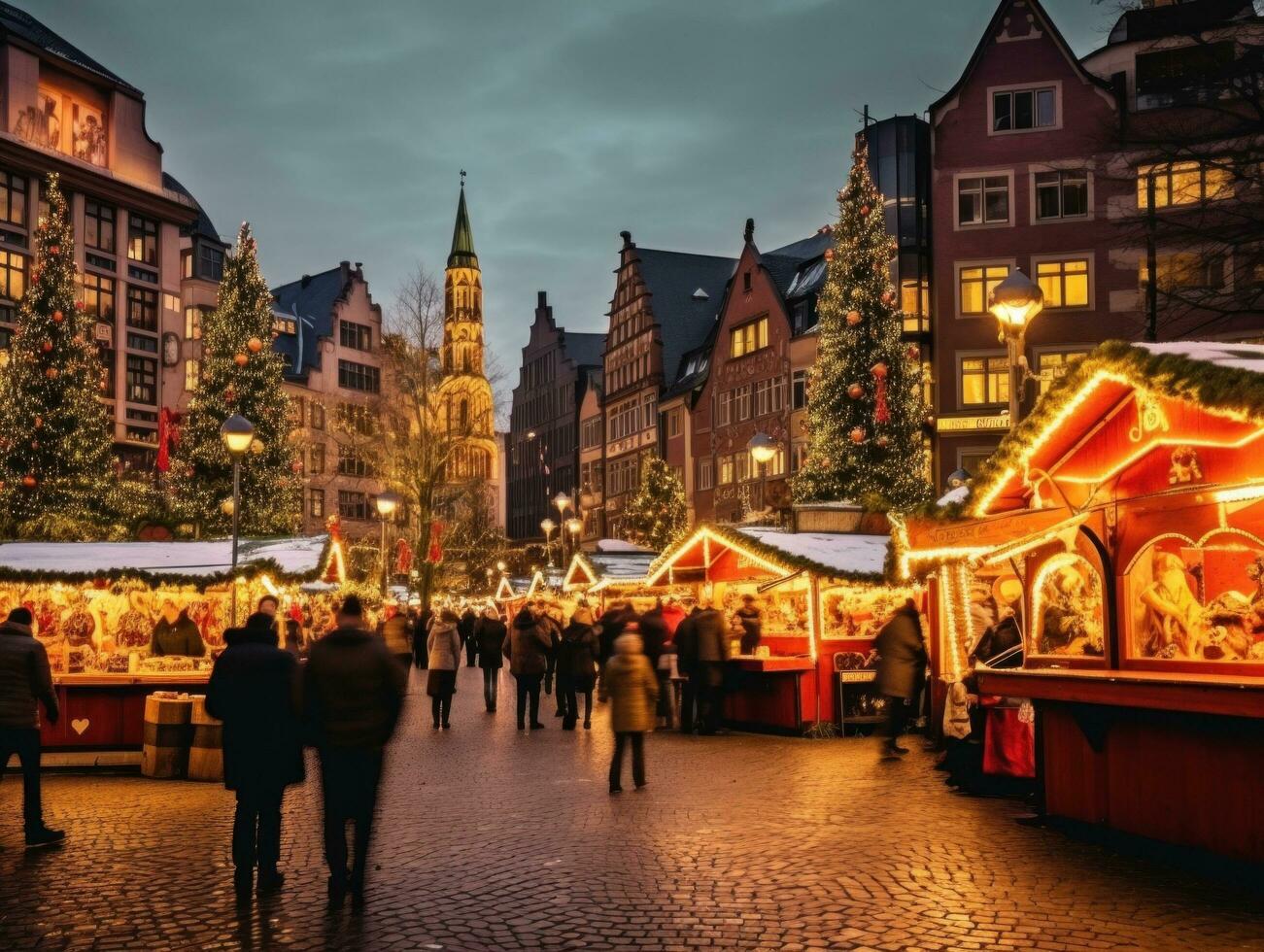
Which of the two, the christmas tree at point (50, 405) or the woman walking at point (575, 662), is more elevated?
the christmas tree at point (50, 405)

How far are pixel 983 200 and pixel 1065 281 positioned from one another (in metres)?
3.50

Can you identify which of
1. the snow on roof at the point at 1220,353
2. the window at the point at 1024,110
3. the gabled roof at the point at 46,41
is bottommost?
the snow on roof at the point at 1220,353

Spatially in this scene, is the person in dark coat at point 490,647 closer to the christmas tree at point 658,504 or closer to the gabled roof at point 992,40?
the gabled roof at point 992,40

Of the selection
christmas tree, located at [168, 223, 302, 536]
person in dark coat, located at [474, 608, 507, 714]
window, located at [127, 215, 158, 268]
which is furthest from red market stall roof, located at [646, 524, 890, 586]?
window, located at [127, 215, 158, 268]

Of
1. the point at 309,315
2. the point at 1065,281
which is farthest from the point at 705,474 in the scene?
the point at 309,315

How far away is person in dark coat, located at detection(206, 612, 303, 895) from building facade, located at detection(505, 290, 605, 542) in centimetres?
7659

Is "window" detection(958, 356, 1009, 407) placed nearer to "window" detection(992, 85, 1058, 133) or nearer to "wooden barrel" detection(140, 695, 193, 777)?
"window" detection(992, 85, 1058, 133)

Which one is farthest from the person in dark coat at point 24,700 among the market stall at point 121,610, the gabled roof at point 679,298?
the gabled roof at point 679,298

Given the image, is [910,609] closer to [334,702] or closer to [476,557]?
[334,702]

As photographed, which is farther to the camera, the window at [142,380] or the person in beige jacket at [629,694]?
the window at [142,380]

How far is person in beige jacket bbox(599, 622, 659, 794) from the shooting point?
533 inches

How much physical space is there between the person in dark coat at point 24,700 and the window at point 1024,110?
37998 mm

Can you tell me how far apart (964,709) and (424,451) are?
36116 mm

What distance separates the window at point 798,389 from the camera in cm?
5285
